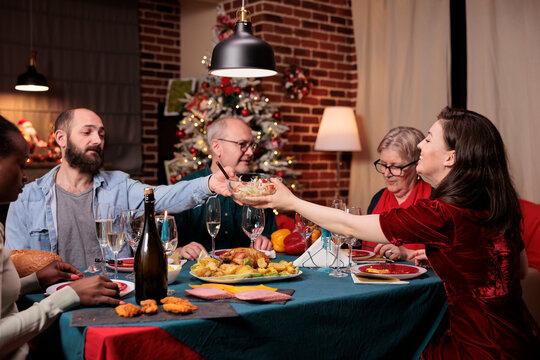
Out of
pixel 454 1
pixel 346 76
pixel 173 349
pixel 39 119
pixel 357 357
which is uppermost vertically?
pixel 454 1

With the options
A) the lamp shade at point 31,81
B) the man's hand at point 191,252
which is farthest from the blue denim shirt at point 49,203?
the lamp shade at point 31,81

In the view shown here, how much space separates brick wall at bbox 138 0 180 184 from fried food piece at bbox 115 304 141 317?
5.21 meters

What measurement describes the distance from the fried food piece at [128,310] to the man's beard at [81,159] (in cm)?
138

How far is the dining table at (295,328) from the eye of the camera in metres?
1.51

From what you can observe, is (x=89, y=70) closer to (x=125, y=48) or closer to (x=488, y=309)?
(x=125, y=48)

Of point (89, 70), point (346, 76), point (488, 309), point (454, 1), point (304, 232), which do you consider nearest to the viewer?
point (488, 309)

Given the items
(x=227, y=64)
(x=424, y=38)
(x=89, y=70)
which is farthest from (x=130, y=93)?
(x=227, y=64)

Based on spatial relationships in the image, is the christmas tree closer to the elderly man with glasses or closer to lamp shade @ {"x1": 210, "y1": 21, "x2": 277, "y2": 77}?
the elderly man with glasses

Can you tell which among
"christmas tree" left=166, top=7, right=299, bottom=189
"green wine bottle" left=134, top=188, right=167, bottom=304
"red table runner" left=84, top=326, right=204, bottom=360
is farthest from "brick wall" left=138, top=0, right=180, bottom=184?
"red table runner" left=84, top=326, right=204, bottom=360

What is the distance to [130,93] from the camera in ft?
21.7

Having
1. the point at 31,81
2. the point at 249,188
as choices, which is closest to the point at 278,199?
the point at 249,188

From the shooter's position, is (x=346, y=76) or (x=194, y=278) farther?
(x=346, y=76)

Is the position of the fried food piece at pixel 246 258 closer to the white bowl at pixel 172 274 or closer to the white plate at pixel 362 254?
the white bowl at pixel 172 274

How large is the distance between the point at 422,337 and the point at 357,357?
0.33 metres
